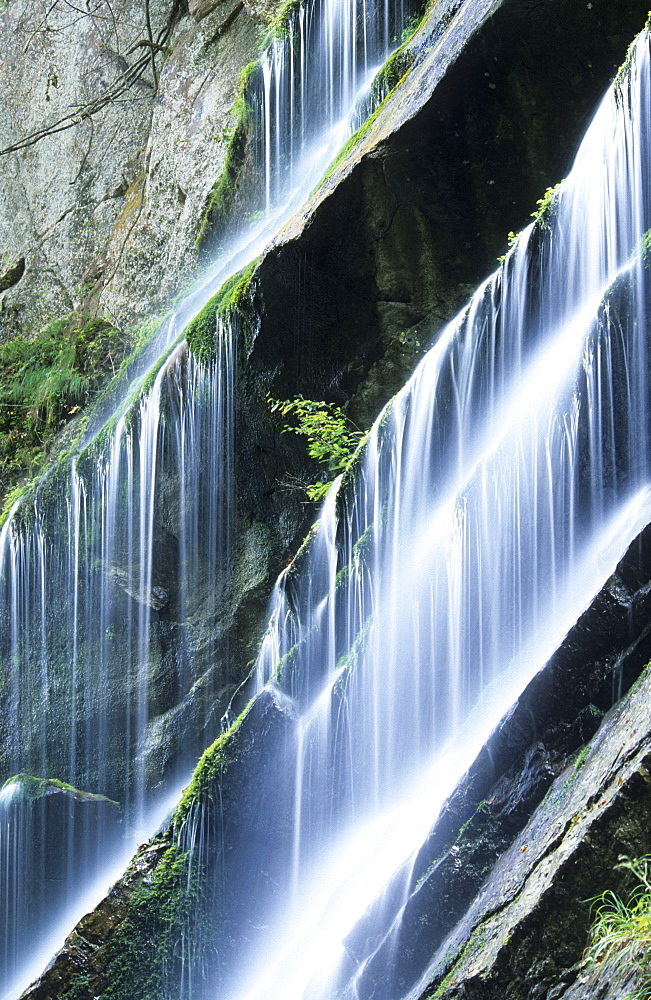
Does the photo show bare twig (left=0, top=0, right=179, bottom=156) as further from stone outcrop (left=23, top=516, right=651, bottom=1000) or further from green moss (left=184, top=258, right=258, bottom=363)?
stone outcrop (left=23, top=516, right=651, bottom=1000)

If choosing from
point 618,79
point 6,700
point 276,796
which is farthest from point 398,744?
point 6,700

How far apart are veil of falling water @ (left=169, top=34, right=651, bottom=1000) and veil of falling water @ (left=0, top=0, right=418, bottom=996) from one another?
113 inches

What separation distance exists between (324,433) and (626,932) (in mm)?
5727

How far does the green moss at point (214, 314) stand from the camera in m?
9.17

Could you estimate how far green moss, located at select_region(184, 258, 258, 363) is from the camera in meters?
9.17

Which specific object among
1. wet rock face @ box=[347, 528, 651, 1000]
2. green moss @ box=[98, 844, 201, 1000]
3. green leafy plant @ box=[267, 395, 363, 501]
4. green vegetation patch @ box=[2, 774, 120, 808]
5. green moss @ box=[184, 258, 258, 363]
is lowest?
wet rock face @ box=[347, 528, 651, 1000]

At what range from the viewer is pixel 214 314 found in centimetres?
952

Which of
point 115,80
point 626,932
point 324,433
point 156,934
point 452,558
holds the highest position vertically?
point 115,80

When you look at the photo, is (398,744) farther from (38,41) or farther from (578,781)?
(38,41)

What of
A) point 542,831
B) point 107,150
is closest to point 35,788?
point 542,831

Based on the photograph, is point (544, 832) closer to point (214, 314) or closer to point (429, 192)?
point (429, 192)

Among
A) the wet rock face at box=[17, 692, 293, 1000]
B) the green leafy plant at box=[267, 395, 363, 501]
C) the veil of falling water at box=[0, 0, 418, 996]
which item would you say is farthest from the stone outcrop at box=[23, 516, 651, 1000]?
the veil of falling water at box=[0, 0, 418, 996]

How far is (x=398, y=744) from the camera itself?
5430 millimetres

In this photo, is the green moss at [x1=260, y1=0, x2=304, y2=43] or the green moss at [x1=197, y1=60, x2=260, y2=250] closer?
the green moss at [x1=260, y1=0, x2=304, y2=43]
